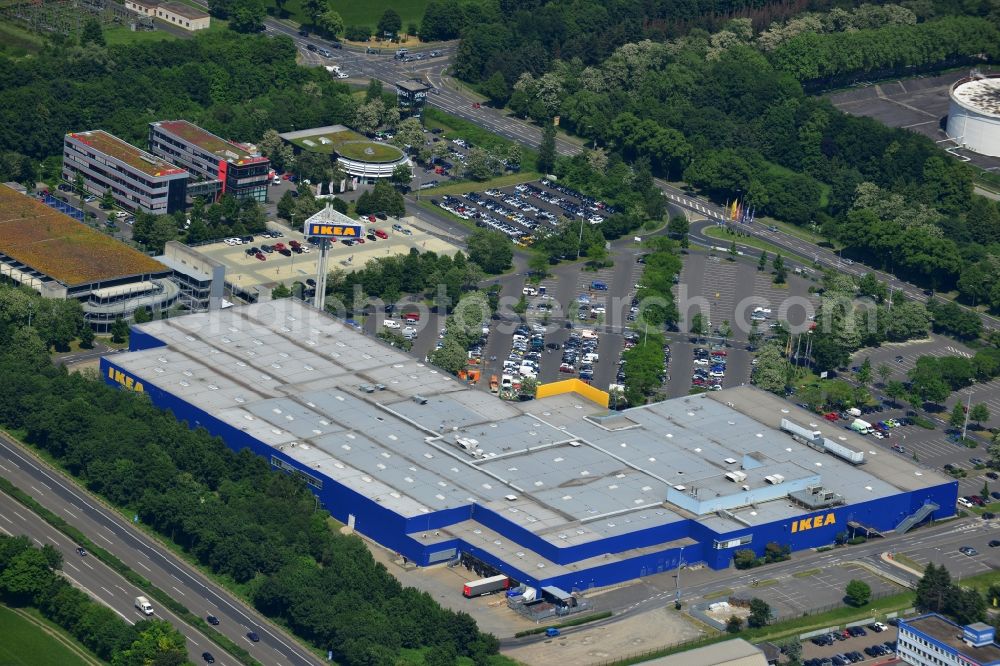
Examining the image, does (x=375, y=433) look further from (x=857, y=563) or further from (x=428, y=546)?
(x=857, y=563)

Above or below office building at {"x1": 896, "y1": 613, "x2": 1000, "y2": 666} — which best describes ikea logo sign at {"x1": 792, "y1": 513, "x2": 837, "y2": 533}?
below

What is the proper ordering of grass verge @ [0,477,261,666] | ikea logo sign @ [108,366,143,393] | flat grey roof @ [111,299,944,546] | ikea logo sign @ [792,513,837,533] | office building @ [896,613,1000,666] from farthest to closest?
ikea logo sign @ [108,366,143,393], ikea logo sign @ [792,513,837,533], flat grey roof @ [111,299,944,546], office building @ [896,613,1000,666], grass verge @ [0,477,261,666]

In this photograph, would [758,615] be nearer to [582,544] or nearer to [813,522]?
[582,544]

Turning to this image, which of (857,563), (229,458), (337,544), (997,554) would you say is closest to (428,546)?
(337,544)

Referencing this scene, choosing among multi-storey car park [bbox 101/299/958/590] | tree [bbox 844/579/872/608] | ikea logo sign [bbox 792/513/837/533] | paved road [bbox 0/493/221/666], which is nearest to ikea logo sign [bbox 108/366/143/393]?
multi-storey car park [bbox 101/299/958/590]

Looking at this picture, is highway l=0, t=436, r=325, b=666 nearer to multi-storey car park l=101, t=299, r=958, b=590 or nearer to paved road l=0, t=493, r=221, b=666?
paved road l=0, t=493, r=221, b=666

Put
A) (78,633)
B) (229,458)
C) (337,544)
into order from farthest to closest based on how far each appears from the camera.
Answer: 1. (229,458)
2. (337,544)
3. (78,633)
